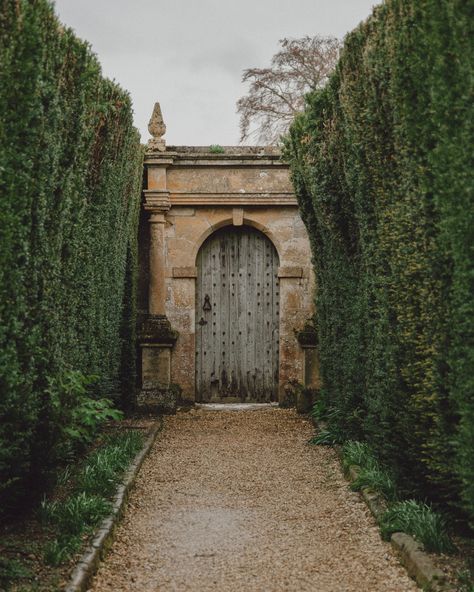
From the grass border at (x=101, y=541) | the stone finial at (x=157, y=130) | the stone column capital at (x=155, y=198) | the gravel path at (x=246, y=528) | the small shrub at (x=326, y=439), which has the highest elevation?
the stone finial at (x=157, y=130)

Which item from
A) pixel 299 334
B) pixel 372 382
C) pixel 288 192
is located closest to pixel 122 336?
pixel 299 334

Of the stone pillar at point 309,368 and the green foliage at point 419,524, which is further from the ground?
the stone pillar at point 309,368

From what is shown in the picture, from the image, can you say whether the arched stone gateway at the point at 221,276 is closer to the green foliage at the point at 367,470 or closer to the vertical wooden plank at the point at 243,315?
the vertical wooden plank at the point at 243,315

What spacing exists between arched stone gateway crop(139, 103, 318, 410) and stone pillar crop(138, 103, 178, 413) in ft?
0.05

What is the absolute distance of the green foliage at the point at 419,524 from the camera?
4273 mm

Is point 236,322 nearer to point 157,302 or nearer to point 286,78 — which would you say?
point 157,302

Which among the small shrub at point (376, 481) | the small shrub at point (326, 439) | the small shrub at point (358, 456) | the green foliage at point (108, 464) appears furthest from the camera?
the small shrub at point (326, 439)

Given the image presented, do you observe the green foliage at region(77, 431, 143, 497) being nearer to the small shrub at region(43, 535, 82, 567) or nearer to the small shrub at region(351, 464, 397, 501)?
the small shrub at region(43, 535, 82, 567)

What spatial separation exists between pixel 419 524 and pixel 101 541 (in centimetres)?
188

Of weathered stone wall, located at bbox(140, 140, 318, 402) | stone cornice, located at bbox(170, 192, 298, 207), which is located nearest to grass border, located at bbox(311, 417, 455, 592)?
weathered stone wall, located at bbox(140, 140, 318, 402)

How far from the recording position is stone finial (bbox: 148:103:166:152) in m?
11.8

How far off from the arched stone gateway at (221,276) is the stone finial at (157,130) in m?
0.03

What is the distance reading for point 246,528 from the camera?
5.48 meters

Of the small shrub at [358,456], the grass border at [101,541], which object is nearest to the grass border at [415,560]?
the small shrub at [358,456]
